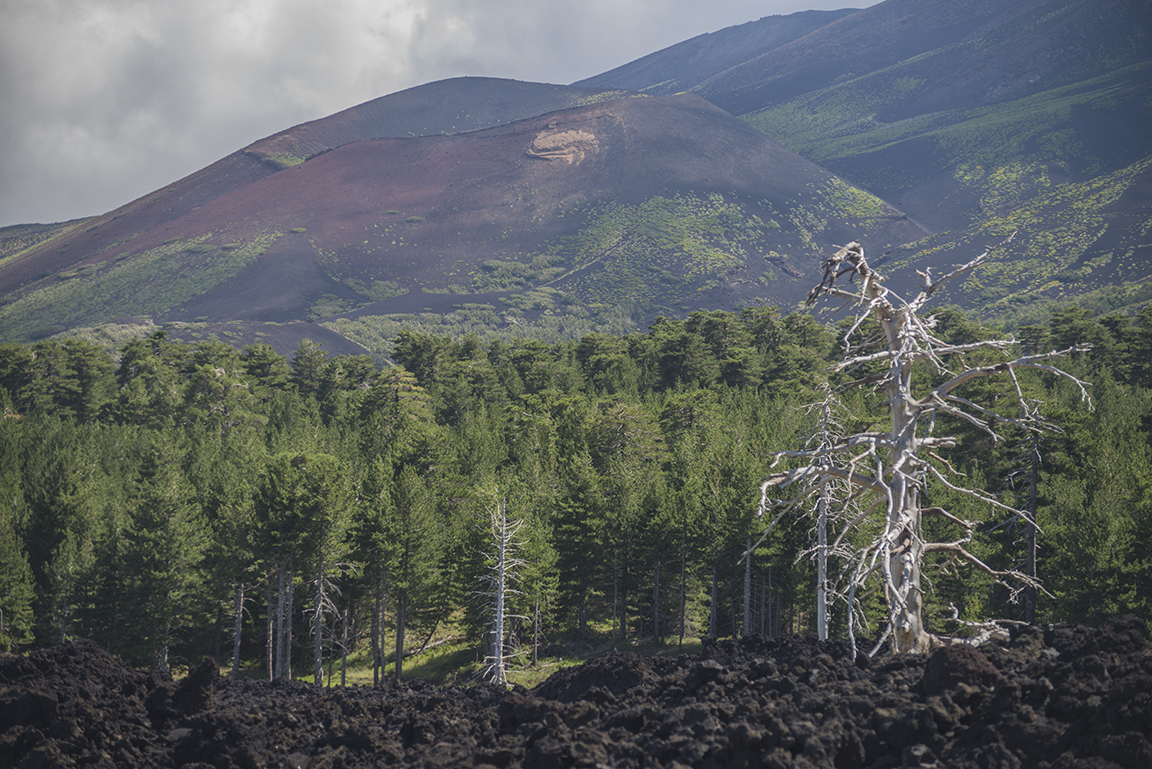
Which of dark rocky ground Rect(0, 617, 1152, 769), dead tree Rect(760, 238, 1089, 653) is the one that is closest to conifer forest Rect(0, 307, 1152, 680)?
dark rocky ground Rect(0, 617, 1152, 769)

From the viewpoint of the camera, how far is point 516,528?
2886cm

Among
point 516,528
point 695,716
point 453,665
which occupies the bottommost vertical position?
point 453,665

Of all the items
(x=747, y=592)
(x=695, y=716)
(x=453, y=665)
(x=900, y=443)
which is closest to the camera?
(x=900, y=443)

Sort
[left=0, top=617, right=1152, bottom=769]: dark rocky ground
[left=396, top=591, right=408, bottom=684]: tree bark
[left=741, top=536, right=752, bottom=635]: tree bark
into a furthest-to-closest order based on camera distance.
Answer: [left=396, top=591, right=408, bottom=684]: tree bark < [left=741, top=536, right=752, bottom=635]: tree bark < [left=0, top=617, right=1152, bottom=769]: dark rocky ground

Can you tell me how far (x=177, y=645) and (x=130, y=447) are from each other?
73.2ft

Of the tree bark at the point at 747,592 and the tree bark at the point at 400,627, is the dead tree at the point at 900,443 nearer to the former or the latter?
the tree bark at the point at 747,592

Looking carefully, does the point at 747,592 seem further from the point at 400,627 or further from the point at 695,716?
the point at 695,716

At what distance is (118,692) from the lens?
522 inches

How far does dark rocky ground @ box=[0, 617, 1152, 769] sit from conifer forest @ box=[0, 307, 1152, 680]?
10.7 metres

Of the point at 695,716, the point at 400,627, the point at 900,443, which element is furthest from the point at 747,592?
the point at 900,443

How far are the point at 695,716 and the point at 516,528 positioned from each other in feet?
69.2

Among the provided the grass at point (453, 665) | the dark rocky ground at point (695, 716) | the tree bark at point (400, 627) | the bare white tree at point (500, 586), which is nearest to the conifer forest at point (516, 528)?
the tree bark at point (400, 627)

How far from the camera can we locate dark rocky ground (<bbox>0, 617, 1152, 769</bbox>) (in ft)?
22.0

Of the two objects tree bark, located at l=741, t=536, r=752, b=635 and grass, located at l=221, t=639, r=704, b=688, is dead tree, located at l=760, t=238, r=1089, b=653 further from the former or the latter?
grass, located at l=221, t=639, r=704, b=688
